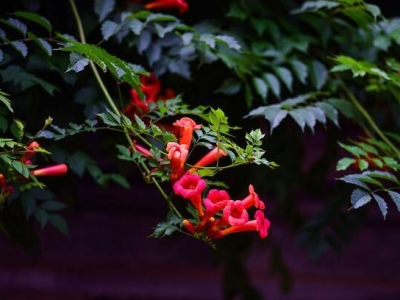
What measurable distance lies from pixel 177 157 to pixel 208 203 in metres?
0.11

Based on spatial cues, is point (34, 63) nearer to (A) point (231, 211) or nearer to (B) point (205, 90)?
(B) point (205, 90)

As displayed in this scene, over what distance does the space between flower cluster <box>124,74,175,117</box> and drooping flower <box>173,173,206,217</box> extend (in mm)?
404

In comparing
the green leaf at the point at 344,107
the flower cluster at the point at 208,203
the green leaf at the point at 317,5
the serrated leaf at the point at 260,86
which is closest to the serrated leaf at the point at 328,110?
the green leaf at the point at 344,107

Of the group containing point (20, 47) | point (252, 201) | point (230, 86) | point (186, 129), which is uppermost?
point (20, 47)

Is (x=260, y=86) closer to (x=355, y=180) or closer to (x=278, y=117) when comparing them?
(x=278, y=117)

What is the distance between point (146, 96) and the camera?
74.1 inches

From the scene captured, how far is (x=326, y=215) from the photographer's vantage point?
8.34 ft

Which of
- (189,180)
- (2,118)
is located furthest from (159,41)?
(189,180)

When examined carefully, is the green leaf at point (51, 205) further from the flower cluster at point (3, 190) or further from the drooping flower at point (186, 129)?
the drooping flower at point (186, 129)

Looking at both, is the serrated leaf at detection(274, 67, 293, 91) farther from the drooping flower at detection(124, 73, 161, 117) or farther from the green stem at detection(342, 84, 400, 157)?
the drooping flower at detection(124, 73, 161, 117)

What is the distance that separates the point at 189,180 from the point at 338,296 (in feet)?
7.30

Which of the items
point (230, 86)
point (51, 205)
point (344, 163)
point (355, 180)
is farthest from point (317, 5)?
point (51, 205)

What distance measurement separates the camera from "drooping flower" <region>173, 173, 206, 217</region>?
1329 mm

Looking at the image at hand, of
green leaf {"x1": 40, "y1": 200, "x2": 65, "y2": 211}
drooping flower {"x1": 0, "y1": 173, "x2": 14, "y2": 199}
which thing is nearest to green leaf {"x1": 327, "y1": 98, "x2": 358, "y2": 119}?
green leaf {"x1": 40, "y1": 200, "x2": 65, "y2": 211}
